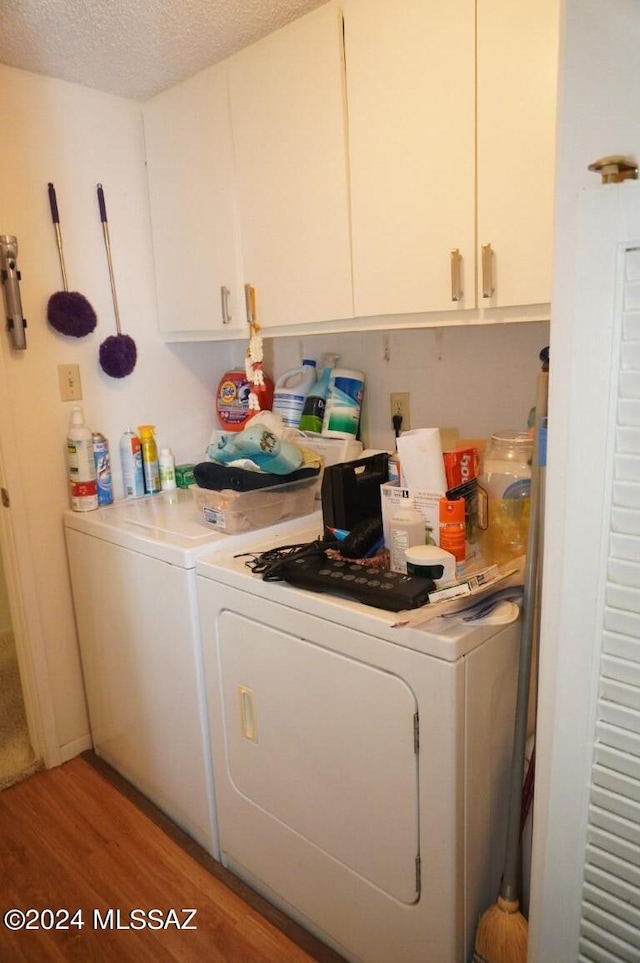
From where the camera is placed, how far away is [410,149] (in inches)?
54.4

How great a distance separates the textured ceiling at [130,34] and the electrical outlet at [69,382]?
86cm

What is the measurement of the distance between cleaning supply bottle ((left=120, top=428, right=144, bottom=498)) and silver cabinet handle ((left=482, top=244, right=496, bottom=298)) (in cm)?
131

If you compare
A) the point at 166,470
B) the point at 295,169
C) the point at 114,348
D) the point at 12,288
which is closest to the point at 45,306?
the point at 12,288

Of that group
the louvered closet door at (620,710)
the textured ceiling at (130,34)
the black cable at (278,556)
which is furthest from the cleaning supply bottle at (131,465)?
the louvered closet door at (620,710)

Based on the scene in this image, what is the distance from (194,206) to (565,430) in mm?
1525

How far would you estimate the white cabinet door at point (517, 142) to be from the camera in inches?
45.5

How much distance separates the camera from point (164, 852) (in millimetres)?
1747

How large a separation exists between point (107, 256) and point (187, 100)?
536mm

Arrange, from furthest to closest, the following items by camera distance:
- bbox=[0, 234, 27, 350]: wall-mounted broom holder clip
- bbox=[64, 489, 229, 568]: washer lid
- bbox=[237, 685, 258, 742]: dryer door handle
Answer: bbox=[0, 234, 27, 350]: wall-mounted broom holder clip → bbox=[64, 489, 229, 568]: washer lid → bbox=[237, 685, 258, 742]: dryer door handle

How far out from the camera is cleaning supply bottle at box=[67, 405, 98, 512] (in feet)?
6.43

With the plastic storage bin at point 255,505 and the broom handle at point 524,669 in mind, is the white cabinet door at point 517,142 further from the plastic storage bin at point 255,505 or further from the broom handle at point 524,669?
the plastic storage bin at point 255,505

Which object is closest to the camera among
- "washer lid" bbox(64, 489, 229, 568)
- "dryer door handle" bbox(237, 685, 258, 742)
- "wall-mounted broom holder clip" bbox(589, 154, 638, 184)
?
"wall-mounted broom holder clip" bbox(589, 154, 638, 184)

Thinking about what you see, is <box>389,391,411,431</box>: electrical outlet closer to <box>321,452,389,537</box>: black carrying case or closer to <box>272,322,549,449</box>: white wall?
<box>272,322,549,449</box>: white wall

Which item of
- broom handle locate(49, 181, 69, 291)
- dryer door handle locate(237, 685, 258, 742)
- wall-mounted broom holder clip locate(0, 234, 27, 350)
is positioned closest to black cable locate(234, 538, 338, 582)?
dryer door handle locate(237, 685, 258, 742)
